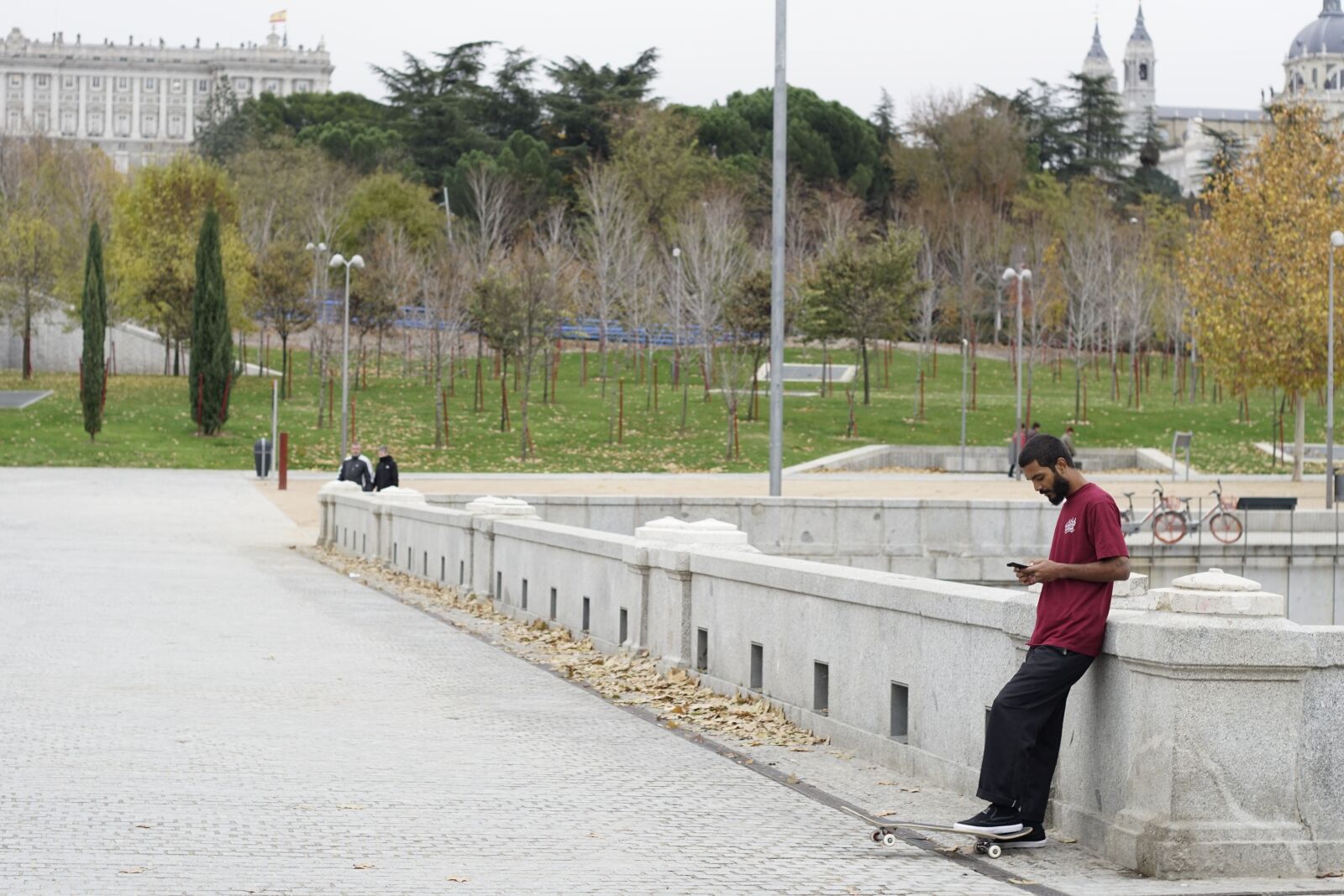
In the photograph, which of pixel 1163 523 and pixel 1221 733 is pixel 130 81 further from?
pixel 1221 733

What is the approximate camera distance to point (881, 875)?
730 cm

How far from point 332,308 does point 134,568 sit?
4802 cm

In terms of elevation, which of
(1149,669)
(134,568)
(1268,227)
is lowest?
(134,568)

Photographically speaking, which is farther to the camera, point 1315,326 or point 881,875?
point 1315,326

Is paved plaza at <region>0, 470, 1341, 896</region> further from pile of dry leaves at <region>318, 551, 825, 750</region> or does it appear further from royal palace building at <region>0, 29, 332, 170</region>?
royal palace building at <region>0, 29, 332, 170</region>

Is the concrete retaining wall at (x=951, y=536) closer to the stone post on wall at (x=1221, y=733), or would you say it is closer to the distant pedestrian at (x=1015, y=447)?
the distant pedestrian at (x=1015, y=447)

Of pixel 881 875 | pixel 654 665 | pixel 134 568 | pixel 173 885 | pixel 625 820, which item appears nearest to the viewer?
pixel 173 885

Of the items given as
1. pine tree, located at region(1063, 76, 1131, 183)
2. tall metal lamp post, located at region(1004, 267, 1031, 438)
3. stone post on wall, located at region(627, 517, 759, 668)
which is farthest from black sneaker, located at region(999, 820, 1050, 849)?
pine tree, located at region(1063, 76, 1131, 183)

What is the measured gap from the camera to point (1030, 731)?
7.74 m

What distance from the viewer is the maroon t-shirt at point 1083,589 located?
25.1 ft

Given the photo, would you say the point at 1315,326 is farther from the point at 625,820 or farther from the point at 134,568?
the point at 625,820

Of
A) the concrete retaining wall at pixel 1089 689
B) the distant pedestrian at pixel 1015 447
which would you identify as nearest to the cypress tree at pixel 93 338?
the distant pedestrian at pixel 1015 447

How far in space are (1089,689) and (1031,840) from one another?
722 millimetres

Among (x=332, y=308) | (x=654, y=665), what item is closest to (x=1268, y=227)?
(x=332, y=308)
